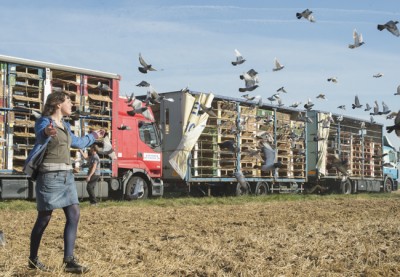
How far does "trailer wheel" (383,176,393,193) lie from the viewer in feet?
117

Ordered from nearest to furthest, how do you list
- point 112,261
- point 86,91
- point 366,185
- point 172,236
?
point 112,261
point 172,236
point 86,91
point 366,185

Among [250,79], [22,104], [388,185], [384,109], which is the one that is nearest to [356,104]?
[384,109]

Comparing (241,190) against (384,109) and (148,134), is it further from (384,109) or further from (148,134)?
(384,109)

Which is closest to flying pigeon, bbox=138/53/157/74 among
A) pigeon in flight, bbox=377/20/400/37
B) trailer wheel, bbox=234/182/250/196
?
pigeon in flight, bbox=377/20/400/37

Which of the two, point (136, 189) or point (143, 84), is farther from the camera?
point (136, 189)

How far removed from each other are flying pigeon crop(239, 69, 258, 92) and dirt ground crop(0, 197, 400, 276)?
301 cm

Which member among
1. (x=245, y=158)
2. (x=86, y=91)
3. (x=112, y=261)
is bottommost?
(x=112, y=261)

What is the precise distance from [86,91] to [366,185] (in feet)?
65.7

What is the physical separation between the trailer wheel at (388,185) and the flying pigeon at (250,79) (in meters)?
24.1

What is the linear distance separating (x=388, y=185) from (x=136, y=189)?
21.8 metres

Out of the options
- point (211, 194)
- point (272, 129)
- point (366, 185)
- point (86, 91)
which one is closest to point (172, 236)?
point (86, 91)

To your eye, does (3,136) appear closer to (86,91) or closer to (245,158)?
(86,91)

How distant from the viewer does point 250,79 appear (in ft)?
45.7

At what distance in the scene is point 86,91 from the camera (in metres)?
18.3
